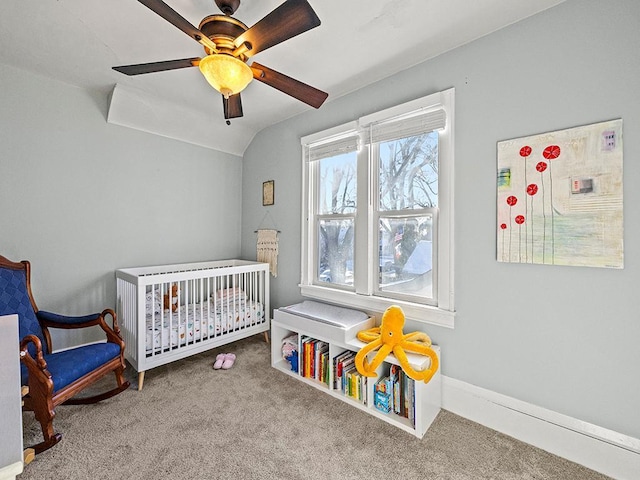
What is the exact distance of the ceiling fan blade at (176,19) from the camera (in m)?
1.13

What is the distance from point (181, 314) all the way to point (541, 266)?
2800mm

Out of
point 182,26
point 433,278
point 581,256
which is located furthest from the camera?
point 433,278

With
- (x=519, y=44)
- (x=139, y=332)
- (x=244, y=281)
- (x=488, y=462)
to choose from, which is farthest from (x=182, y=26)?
(x=488, y=462)

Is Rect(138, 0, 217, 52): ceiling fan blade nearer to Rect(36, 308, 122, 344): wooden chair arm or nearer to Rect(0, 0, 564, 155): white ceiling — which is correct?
Rect(0, 0, 564, 155): white ceiling

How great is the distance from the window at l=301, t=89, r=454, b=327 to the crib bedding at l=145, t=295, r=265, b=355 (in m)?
0.62

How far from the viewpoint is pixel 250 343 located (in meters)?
3.13

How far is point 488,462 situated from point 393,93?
8.15 feet

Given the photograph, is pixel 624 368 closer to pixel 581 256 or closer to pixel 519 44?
pixel 581 256

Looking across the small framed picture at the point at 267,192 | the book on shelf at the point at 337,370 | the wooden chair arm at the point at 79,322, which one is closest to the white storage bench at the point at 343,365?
the book on shelf at the point at 337,370

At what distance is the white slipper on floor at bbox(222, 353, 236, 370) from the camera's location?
2516mm

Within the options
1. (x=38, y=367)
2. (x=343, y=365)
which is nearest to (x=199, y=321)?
(x=38, y=367)

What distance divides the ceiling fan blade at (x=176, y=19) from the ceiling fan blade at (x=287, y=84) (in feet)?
0.79

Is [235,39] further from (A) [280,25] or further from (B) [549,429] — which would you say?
(B) [549,429]

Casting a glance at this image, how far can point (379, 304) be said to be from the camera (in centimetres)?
235
